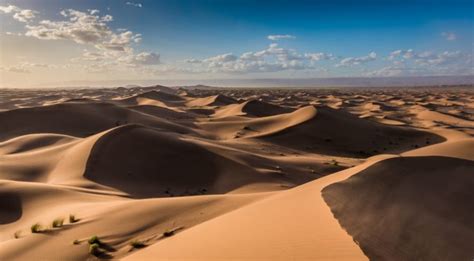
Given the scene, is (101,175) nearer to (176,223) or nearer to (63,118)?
(176,223)

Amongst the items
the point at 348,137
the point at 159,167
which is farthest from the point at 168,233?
the point at 348,137

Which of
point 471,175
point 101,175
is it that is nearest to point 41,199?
point 101,175

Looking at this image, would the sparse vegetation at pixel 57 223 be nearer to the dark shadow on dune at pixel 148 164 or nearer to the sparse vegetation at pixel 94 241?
the sparse vegetation at pixel 94 241

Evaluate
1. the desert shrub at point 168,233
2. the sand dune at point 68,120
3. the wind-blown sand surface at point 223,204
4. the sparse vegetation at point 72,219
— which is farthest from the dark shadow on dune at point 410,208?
the sand dune at point 68,120

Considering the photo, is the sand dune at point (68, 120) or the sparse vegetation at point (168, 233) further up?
the sparse vegetation at point (168, 233)

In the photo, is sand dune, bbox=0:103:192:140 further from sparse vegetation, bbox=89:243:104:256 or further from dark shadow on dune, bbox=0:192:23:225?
sparse vegetation, bbox=89:243:104:256
